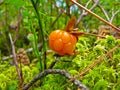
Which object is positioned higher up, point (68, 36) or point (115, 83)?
point (68, 36)

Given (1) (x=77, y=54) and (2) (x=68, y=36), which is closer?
(2) (x=68, y=36)

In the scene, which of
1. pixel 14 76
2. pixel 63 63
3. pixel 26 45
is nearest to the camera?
Result: pixel 63 63

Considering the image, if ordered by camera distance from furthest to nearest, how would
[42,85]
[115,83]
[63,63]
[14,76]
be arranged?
[14,76]
[63,63]
[42,85]
[115,83]

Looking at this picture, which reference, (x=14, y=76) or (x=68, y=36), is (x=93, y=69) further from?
(x=14, y=76)

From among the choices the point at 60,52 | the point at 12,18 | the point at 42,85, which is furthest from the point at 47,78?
the point at 12,18

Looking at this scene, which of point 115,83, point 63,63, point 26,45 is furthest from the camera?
point 26,45

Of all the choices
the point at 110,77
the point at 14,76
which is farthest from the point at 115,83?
the point at 14,76

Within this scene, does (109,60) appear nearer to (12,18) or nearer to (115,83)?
(115,83)

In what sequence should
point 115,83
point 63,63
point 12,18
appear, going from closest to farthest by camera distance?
point 115,83 → point 63,63 → point 12,18

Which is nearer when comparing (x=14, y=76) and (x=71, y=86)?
(x=71, y=86)

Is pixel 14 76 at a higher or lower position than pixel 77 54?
lower
